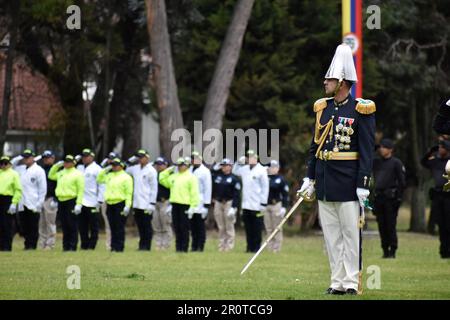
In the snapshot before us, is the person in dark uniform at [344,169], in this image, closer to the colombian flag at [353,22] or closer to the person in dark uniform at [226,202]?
the colombian flag at [353,22]

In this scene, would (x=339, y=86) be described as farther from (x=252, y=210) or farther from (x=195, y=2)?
Result: (x=195, y=2)

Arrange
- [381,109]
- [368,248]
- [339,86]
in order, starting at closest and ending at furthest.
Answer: [339,86] → [368,248] → [381,109]

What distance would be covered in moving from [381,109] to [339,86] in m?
26.7

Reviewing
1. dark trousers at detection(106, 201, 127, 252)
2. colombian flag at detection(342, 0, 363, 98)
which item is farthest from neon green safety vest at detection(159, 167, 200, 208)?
colombian flag at detection(342, 0, 363, 98)

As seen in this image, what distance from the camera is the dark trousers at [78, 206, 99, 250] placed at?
2505cm

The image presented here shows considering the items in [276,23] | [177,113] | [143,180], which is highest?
[276,23]

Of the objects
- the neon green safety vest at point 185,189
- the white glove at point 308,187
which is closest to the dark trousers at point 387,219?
the neon green safety vest at point 185,189

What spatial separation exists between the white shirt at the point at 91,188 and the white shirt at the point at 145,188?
0.86m

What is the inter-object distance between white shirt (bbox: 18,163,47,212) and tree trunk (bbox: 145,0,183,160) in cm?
822

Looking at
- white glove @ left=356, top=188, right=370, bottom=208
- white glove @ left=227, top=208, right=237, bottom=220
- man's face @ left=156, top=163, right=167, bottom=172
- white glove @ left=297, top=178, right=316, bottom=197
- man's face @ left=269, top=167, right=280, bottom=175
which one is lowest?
white glove @ left=227, top=208, right=237, bottom=220

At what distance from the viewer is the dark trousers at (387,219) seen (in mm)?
22141

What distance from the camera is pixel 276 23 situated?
3625 centimetres

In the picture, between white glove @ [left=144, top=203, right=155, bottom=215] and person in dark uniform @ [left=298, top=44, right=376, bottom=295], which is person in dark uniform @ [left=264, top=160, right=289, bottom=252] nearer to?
white glove @ [left=144, top=203, right=155, bottom=215]
